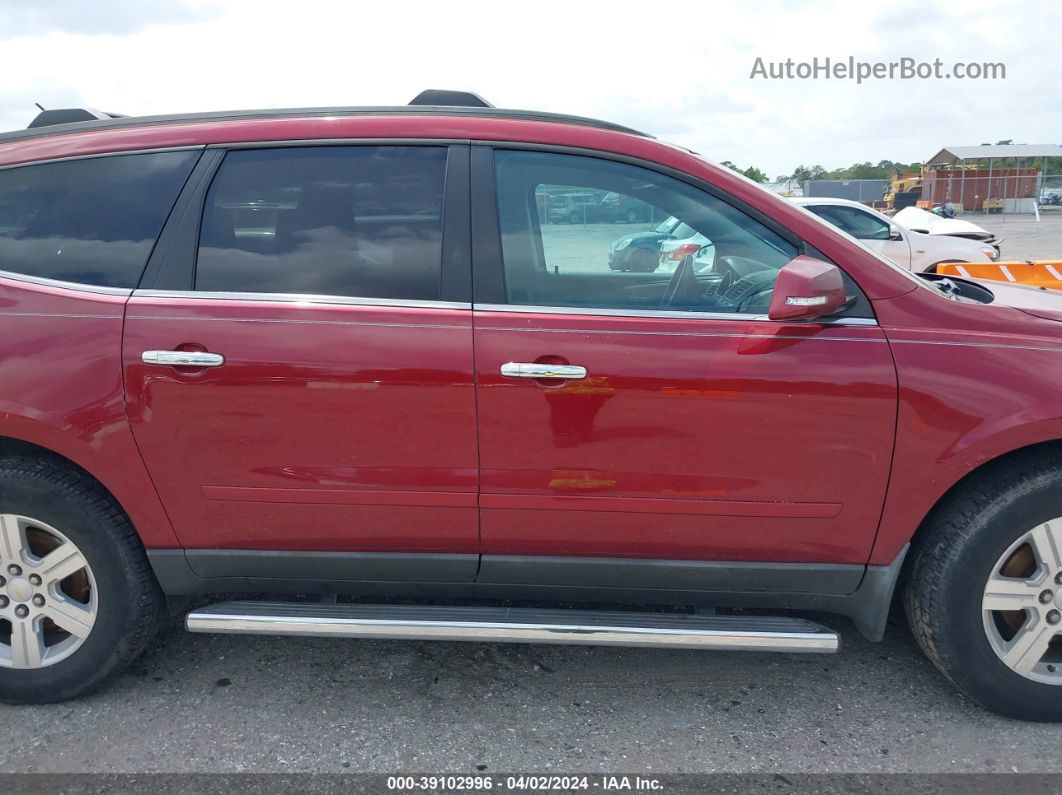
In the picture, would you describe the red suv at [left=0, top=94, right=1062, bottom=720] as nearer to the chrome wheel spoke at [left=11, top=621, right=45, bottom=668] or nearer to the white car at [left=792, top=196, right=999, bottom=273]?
the chrome wheel spoke at [left=11, top=621, right=45, bottom=668]

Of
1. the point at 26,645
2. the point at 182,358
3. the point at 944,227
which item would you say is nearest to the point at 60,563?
the point at 26,645

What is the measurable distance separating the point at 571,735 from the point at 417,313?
1.45 meters

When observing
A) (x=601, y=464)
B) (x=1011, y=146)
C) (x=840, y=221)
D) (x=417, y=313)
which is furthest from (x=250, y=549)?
(x=1011, y=146)

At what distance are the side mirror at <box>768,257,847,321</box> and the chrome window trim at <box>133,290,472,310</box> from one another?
0.95 m

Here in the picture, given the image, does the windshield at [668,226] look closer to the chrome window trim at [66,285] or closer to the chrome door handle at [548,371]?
the chrome door handle at [548,371]

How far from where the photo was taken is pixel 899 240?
11086 mm

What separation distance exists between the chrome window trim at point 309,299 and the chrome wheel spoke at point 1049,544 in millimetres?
1910

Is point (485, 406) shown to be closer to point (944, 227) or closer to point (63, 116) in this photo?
point (63, 116)

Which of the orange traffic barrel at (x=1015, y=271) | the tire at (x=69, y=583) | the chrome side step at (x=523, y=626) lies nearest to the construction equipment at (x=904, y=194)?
the orange traffic barrel at (x=1015, y=271)

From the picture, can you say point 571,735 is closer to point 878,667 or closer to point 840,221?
point 878,667

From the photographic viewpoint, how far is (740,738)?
268 centimetres

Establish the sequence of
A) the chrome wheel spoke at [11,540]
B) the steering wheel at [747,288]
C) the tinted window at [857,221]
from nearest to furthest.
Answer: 1. the steering wheel at [747,288]
2. the chrome wheel spoke at [11,540]
3. the tinted window at [857,221]

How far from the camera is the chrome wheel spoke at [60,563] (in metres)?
2.77

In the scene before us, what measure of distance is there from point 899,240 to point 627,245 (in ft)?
31.8
